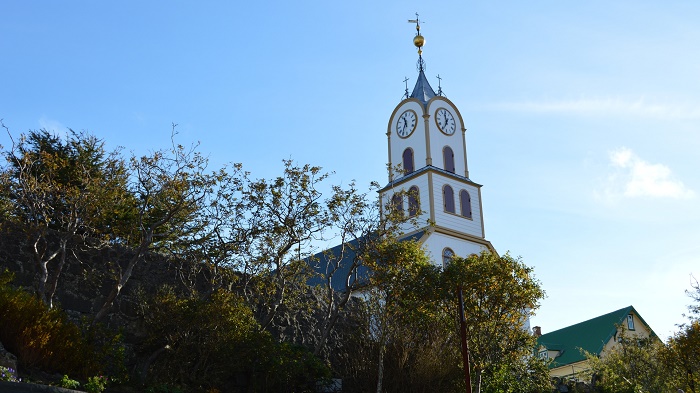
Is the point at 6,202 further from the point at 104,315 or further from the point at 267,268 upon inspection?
the point at 267,268

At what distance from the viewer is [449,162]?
123ft

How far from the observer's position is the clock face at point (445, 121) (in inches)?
1503

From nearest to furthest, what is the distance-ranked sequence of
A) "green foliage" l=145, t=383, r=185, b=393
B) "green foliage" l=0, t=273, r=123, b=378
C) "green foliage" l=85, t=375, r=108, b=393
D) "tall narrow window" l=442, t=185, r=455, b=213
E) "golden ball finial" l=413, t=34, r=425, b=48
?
"green foliage" l=85, t=375, r=108, b=393 → "green foliage" l=0, t=273, r=123, b=378 → "green foliage" l=145, t=383, r=185, b=393 → "tall narrow window" l=442, t=185, r=455, b=213 → "golden ball finial" l=413, t=34, r=425, b=48

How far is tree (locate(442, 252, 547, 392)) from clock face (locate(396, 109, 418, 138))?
23991 mm

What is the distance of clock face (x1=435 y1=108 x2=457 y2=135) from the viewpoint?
125 feet

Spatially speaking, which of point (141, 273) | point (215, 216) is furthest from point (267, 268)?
point (141, 273)

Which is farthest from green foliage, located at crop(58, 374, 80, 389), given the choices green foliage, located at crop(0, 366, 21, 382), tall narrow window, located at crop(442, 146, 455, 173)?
tall narrow window, located at crop(442, 146, 455, 173)

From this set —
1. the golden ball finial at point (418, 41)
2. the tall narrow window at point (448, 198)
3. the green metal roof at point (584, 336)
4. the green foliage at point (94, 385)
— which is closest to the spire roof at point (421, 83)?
the golden ball finial at point (418, 41)

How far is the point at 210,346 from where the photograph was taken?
1245cm

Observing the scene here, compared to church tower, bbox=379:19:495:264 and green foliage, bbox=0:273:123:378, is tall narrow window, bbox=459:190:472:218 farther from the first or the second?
green foliage, bbox=0:273:123:378

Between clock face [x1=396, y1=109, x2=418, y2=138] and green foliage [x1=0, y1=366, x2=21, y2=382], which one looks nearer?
green foliage [x1=0, y1=366, x2=21, y2=382]

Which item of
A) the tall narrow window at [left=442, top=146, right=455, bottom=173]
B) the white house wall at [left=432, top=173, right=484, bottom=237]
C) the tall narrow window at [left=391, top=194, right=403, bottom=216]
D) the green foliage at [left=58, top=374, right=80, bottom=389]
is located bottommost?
the green foliage at [left=58, top=374, right=80, bottom=389]

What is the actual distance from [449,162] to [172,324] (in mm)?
26267

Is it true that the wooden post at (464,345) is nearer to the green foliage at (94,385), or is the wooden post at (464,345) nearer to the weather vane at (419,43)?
the green foliage at (94,385)
